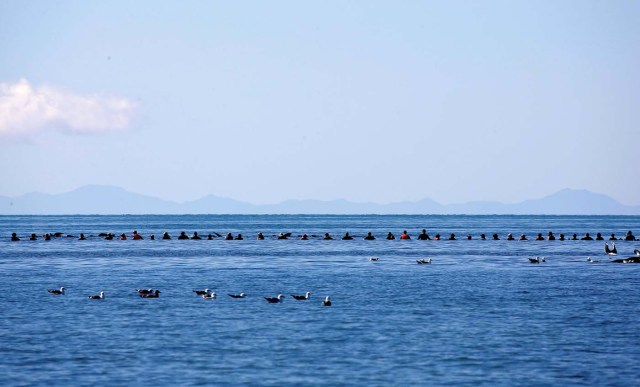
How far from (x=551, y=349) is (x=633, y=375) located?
14.0 ft

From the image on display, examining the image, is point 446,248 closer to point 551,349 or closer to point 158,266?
point 158,266

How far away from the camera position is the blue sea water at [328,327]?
28.8m

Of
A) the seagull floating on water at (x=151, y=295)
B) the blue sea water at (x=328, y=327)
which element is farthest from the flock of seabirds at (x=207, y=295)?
the blue sea water at (x=328, y=327)

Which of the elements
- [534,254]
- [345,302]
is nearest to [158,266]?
[345,302]

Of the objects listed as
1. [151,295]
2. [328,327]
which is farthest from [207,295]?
[328,327]

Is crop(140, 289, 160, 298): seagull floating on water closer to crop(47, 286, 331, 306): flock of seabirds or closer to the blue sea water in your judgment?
crop(47, 286, 331, 306): flock of seabirds

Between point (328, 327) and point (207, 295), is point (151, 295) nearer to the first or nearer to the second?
point (207, 295)

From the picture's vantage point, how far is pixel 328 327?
37562mm

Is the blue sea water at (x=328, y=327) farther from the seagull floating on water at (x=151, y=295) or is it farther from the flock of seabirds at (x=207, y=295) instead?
the seagull floating on water at (x=151, y=295)

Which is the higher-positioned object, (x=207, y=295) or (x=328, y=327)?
(x=207, y=295)

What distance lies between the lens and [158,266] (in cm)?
7425

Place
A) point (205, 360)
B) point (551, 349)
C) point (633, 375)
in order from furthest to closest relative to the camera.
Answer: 1. point (551, 349)
2. point (205, 360)
3. point (633, 375)

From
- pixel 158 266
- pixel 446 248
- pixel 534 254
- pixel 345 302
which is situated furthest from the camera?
pixel 446 248

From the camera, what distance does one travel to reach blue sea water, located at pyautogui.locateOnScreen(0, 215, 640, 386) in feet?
94.4
